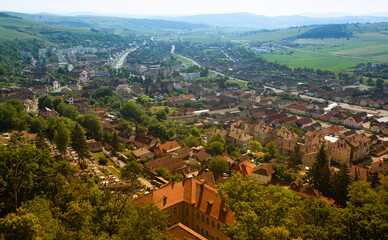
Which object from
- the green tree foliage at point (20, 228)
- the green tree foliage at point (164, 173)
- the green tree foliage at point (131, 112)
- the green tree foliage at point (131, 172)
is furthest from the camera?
the green tree foliage at point (131, 112)

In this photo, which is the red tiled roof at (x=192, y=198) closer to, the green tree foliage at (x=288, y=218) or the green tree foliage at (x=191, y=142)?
the green tree foliage at (x=288, y=218)

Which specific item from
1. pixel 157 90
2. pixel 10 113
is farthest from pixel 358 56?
pixel 10 113

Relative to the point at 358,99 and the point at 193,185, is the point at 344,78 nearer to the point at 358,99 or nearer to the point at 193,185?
the point at 358,99

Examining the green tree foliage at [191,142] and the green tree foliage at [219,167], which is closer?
the green tree foliage at [219,167]

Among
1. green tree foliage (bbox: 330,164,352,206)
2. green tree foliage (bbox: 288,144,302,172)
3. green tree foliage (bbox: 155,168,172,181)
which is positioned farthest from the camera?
green tree foliage (bbox: 288,144,302,172)

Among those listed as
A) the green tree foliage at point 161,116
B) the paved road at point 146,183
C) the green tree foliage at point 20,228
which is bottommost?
the green tree foliage at point 161,116

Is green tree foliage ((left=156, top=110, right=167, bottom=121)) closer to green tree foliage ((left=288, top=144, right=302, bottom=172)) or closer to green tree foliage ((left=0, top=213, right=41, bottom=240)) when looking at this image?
green tree foliage ((left=288, top=144, right=302, bottom=172))

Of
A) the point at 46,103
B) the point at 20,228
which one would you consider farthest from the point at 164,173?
the point at 46,103

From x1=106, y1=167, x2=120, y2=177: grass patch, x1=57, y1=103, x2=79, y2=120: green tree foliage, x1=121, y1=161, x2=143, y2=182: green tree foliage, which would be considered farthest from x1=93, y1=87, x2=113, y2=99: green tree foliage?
x1=121, y1=161, x2=143, y2=182: green tree foliage

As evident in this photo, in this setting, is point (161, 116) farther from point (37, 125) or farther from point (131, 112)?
point (37, 125)

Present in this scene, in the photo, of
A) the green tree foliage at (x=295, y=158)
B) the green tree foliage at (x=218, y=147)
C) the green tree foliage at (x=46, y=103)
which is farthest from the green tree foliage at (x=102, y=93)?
the green tree foliage at (x=295, y=158)

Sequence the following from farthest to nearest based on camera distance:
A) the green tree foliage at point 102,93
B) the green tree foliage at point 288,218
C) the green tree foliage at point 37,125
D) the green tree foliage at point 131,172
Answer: the green tree foliage at point 102,93 → the green tree foliage at point 37,125 → the green tree foliage at point 131,172 → the green tree foliage at point 288,218
